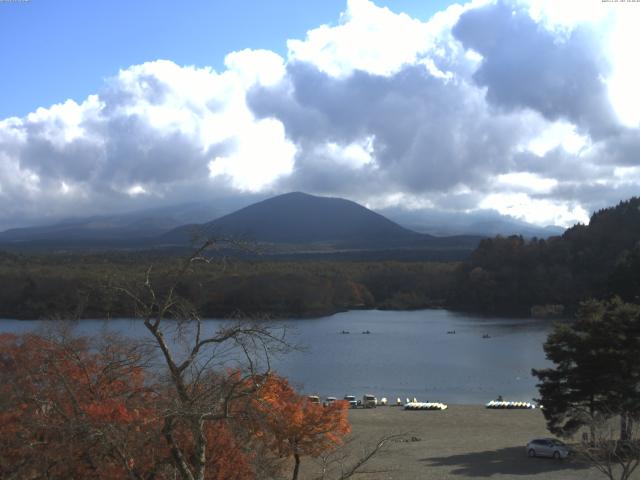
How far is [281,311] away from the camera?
193 feet

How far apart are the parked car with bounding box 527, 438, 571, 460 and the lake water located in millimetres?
5245

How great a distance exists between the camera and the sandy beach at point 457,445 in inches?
507

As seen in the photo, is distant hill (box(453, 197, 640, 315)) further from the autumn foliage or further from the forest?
the autumn foliage

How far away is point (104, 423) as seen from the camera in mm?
5441

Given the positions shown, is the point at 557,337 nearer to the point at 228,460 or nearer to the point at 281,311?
the point at 228,460

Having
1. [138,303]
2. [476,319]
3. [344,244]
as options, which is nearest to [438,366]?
[476,319]

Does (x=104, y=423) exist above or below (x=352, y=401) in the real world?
above

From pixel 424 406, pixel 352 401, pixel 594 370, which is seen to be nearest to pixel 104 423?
pixel 594 370

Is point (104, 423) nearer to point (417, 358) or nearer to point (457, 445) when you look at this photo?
point (457, 445)

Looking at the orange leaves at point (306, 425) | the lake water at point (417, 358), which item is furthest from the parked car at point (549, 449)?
the lake water at point (417, 358)

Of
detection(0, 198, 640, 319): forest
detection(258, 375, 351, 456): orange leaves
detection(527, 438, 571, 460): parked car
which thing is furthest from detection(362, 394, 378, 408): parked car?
detection(0, 198, 640, 319): forest

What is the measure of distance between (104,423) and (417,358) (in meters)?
32.0

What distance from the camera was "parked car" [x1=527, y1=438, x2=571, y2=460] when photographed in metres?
13.5

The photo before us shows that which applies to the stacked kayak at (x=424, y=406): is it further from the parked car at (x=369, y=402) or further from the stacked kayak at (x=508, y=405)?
the stacked kayak at (x=508, y=405)
